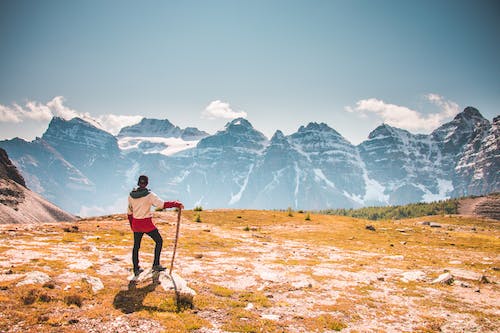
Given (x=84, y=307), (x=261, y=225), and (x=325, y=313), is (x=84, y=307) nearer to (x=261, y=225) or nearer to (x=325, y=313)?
(x=325, y=313)

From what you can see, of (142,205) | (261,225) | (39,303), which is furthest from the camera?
(261,225)

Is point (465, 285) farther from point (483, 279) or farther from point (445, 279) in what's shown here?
point (483, 279)

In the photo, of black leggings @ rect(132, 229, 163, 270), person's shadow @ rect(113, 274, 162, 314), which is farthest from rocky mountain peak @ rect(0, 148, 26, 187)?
person's shadow @ rect(113, 274, 162, 314)

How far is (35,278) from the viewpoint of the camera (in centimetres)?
1152

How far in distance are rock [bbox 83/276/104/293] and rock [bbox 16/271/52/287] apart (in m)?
1.32

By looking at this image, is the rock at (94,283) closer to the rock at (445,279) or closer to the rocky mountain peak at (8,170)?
the rock at (445,279)

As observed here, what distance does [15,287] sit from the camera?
1071 cm

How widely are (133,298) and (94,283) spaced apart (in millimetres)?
2033

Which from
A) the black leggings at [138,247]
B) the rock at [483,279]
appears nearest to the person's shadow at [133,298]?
the black leggings at [138,247]

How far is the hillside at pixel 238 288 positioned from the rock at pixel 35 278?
0.17ft

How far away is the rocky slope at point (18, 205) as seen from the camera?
107350 millimetres

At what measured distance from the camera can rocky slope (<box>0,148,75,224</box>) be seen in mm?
107350

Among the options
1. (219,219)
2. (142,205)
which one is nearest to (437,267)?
(142,205)

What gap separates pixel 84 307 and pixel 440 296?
614 inches
